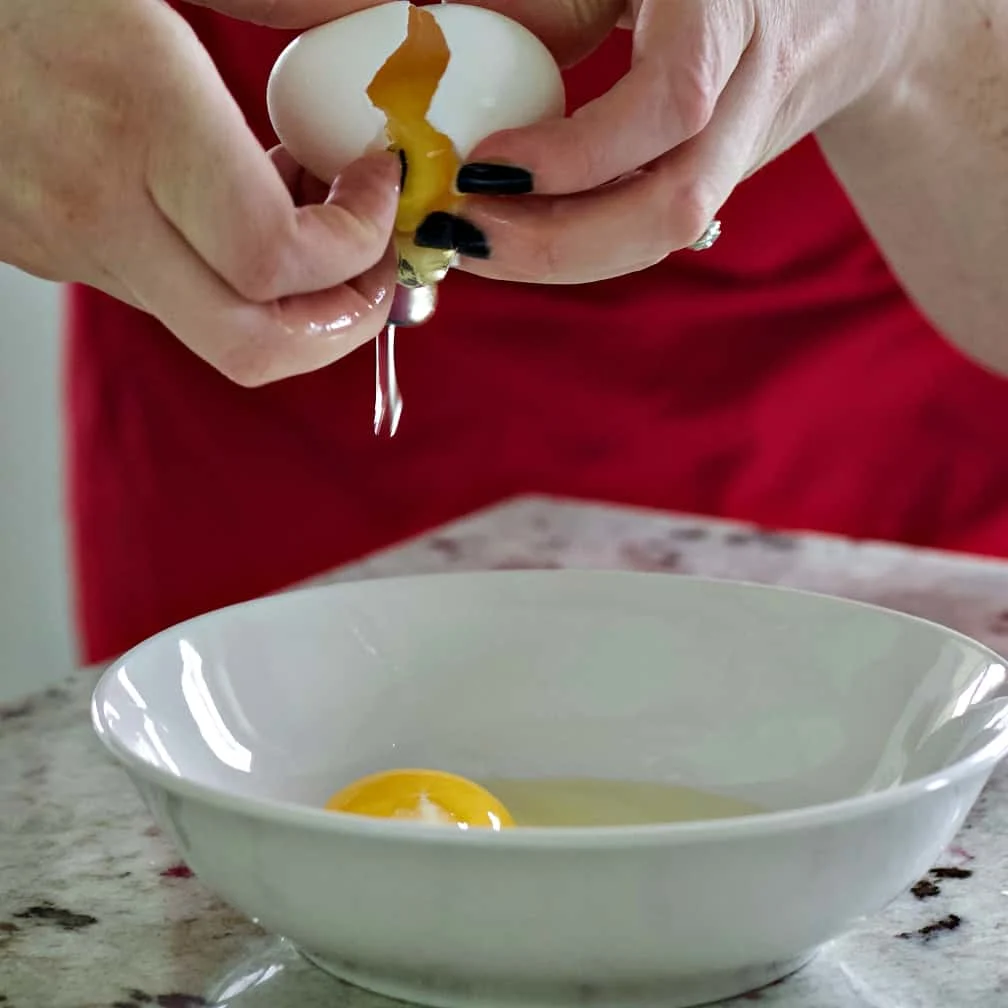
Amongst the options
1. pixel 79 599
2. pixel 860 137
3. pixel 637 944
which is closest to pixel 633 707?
pixel 637 944

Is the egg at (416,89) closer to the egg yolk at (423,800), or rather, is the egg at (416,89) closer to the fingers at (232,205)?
the fingers at (232,205)

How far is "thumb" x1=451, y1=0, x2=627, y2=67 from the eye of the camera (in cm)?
78

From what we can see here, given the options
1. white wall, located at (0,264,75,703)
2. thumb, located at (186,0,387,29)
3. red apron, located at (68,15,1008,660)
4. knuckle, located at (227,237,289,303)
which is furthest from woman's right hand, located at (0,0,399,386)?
white wall, located at (0,264,75,703)

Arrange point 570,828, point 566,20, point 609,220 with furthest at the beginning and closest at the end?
point 566,20 < point 609,220 < point 570,828

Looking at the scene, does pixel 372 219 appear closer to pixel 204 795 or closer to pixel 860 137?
pixel 204 795

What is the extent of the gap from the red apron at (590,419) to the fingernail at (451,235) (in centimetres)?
65

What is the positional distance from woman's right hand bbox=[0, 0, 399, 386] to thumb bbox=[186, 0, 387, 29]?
12 centimetres

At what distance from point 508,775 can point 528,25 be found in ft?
1.23

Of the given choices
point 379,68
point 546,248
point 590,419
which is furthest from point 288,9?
point 590,419

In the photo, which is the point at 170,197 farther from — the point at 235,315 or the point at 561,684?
the point at 561,684

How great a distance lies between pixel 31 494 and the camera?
207 centimetres

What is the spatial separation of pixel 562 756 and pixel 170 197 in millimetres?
314

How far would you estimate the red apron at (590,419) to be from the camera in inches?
53.4

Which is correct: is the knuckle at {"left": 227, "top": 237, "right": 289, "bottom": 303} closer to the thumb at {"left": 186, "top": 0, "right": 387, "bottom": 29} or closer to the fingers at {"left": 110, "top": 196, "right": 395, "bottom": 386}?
the fingers at {"left": 110, "top": 196, "right": 395, "bottom": 386}
